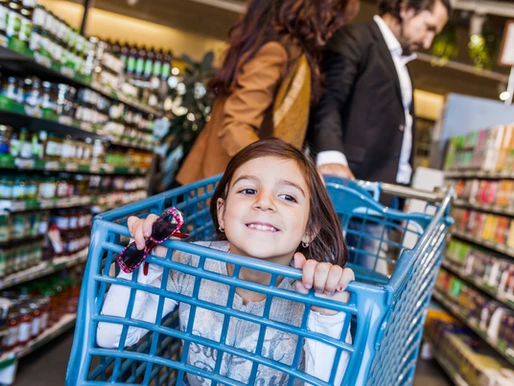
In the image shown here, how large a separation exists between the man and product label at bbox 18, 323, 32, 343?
6.05 feet

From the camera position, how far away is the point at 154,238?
Result: 891mm

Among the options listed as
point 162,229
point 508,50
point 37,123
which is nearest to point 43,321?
point 37,123

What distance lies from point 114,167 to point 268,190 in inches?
134

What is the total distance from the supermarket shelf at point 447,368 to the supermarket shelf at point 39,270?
279cm

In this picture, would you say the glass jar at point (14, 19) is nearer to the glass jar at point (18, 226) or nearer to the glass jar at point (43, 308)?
the glass jar at point (18, 226)

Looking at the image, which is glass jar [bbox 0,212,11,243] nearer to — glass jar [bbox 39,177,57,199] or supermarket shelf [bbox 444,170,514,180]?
glass jar [bbox 39,177,57,199]

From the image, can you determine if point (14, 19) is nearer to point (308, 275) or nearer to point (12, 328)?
point (12, 328)

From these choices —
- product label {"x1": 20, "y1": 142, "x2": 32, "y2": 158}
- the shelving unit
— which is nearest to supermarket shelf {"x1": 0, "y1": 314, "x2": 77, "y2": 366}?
the shelving unit

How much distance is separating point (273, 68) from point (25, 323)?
2000mm

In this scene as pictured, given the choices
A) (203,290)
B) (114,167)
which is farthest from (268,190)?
(114,167)

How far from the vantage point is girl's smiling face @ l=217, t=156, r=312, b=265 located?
114 centimetres

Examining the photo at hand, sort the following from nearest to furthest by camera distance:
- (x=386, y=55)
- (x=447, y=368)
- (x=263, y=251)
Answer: (x=263, y=251), (x=386, y=55), (x=447, y=368)

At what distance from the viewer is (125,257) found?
36.7 inches

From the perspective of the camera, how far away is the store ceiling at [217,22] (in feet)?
28.6
